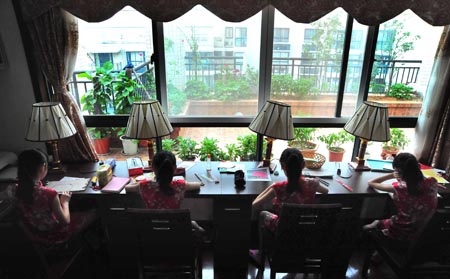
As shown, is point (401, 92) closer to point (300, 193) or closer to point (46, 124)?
point (300, 193)

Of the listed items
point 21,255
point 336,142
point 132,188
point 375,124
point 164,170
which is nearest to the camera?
point 21,255

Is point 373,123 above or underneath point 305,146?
above

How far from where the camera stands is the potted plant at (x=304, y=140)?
9.19 ft

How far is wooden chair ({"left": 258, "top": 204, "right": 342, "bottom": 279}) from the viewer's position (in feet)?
5.08

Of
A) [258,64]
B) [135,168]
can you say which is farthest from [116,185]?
[258,64]

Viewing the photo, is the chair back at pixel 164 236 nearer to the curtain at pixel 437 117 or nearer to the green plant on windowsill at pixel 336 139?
the green plant on windowsill at pixel 336 139

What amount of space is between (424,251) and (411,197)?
323 mm

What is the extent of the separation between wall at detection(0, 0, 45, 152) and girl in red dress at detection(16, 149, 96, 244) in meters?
1.05

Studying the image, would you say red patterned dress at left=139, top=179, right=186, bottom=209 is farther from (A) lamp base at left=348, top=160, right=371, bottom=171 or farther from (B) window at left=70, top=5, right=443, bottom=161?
(A) lamp base at left=348, top=160, right=371, bottom=171

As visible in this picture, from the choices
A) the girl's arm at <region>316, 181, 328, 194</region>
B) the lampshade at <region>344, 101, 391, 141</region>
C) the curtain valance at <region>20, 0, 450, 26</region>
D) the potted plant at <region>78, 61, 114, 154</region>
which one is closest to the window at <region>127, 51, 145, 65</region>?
the potted plant at <region>78, 61, 114, 154</region>

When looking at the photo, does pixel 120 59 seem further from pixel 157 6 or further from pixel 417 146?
pixel 417 146

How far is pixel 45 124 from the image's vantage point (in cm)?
207

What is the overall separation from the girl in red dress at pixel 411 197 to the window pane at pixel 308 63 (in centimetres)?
100

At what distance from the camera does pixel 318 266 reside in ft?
5.78
